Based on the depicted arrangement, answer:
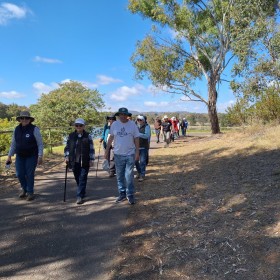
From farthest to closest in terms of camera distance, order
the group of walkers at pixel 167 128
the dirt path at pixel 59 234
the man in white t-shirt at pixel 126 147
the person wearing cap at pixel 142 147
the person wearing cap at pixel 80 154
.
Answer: the group of walkers at pixel 167 128
the person wearing cap at pixel 142 147
the person wearing cap at pixel 80 154
the man in white t-shirt at pixel 126 147
the dirt path at pixel 59 234

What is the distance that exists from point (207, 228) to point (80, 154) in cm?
304

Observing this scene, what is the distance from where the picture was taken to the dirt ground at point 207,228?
3859mm

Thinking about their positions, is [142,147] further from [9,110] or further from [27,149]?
[9,110]

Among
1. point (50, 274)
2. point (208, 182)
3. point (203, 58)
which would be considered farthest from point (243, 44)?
point (50, 274)

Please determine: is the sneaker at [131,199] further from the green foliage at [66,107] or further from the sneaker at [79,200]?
the green foliage at [66,107]

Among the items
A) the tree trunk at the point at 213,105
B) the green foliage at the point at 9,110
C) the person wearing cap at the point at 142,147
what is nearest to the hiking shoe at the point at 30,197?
the person wearing cap at the point at 142,147

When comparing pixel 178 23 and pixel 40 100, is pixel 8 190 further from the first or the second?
pixel 40 100

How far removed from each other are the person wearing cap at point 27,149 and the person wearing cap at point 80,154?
2.01 feet

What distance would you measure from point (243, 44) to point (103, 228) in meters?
15.8

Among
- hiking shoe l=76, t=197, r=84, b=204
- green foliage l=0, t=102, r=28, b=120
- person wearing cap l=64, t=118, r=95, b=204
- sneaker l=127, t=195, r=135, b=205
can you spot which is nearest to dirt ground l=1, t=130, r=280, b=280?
sneaker l=127, t=195, r=135, b=205

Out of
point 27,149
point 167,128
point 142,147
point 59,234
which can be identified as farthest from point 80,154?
point 167,128

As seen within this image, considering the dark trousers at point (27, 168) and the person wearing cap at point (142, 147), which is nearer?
the dark trousers at point (27, 168)

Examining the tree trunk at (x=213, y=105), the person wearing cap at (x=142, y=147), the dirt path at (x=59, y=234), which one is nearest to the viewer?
the dirt path at (x=59, y=234)

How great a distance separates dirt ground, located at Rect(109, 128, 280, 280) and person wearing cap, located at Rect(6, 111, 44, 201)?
7.35 feet
